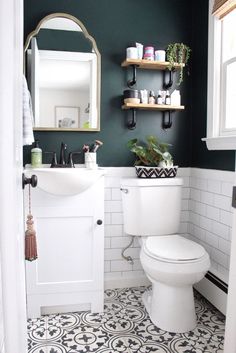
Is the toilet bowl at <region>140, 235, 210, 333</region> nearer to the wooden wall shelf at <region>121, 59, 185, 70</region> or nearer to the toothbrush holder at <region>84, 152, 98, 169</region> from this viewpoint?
the toothbrush holder at <region>84, 152, 98, 169</region>

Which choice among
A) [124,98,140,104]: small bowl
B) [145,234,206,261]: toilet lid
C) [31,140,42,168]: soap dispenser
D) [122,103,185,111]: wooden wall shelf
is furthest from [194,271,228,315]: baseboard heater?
[31,140,42,168]: soap dispenser

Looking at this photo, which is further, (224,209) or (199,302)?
(199,302)

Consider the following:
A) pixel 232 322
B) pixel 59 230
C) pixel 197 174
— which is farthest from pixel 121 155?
pixel 232 322

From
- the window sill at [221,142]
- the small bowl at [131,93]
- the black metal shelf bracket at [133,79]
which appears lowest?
→ the window sill at [221,142]

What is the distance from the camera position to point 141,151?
220cm

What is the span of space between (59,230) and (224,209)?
1.13 m

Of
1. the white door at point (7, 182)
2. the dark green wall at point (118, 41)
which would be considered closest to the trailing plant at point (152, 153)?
the dark green wall at point (118, 41)

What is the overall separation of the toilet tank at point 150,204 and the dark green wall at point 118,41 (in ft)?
1.15

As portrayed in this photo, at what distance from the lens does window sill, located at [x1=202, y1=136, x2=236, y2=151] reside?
1.85m

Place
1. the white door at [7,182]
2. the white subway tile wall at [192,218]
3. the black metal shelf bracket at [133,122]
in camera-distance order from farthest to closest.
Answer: the black metal shelf bracket at [133,122], the white subway tile wall at [192,218], the white door at [7,182]

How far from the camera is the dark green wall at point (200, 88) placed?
2.21 meters

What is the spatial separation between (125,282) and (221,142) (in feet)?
4.39

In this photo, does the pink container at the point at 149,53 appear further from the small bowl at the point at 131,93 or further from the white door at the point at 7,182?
the white door at the point at 7,182

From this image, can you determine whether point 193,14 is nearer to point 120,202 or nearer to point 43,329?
point 120,202
